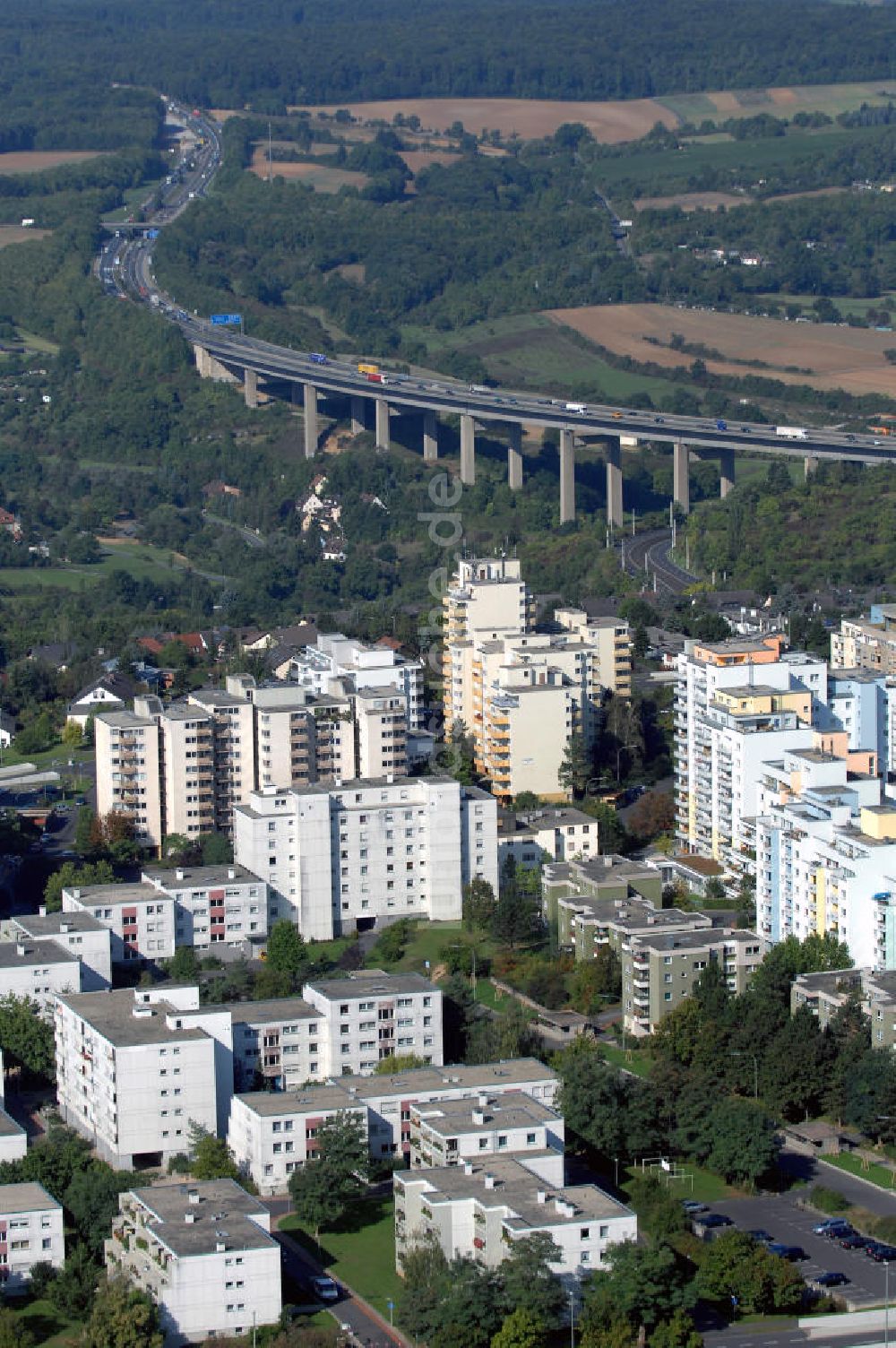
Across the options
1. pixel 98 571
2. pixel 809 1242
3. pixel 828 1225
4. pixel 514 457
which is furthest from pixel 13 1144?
pixel 514 457

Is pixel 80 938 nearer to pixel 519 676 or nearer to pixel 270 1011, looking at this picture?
pixel 270 1011

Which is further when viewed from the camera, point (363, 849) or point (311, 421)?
point (311, 421)

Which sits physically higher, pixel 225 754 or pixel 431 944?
pixel 225 754

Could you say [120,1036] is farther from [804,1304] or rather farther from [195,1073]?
[804,1304]

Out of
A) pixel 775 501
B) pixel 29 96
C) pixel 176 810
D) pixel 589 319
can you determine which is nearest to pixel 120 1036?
pixel 176 810

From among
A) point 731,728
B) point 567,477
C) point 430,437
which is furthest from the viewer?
point 430,437

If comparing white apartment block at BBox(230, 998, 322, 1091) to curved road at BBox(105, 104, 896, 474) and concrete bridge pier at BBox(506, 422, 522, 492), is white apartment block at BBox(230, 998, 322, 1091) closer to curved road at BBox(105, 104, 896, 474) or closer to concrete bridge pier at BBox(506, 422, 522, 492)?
curved road at BBox(105, 104, 896, 474)

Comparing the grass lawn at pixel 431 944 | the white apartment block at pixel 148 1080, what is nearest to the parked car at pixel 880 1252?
the white apartment block at pixel 148 1080
